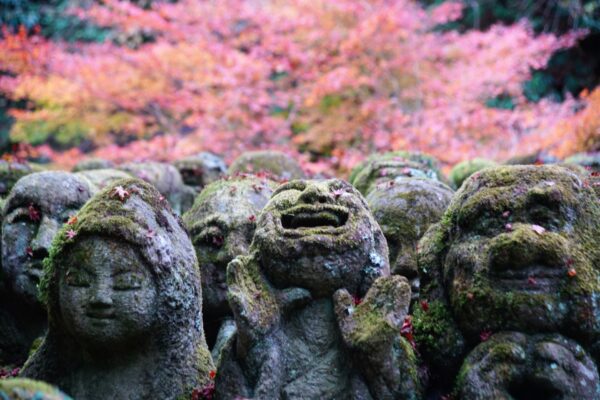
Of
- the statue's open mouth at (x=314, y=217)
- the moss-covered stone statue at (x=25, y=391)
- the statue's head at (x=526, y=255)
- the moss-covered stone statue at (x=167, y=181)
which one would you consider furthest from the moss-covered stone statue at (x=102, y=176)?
the statue's head at (x=526, y=255)

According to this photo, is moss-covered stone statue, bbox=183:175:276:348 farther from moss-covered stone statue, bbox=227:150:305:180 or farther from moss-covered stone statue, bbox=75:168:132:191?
moss-covered stone statue, bbox=227:150:305:180

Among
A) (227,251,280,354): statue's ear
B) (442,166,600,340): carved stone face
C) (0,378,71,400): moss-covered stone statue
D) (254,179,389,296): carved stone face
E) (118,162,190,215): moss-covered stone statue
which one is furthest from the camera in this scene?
(118,162,190,215): moss-covered stone statue

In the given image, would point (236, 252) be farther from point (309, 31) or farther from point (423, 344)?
point (309, 31)

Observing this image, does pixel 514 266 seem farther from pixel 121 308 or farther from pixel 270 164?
pixel 270 164

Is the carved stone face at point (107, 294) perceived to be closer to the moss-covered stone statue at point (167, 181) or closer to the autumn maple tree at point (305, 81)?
the moss-covered stone statue at point (167, 181)

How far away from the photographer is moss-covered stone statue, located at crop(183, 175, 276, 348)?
5.04m

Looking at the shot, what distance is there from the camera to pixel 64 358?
3807mm

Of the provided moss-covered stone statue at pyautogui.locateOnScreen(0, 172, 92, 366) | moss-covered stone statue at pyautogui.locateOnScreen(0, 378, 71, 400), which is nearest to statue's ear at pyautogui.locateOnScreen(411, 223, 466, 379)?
moss-covered stone statue at pyautogui.locateOnScreen(0, 378, 71, 400)

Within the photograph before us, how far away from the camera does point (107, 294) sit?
3.46 metres

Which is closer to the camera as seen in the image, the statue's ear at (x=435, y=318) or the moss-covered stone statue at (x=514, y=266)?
the moss-covered stone statue at (x=514, y=266)

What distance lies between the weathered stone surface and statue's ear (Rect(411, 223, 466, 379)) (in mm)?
238

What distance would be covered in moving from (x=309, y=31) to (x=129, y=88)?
4.34 metres

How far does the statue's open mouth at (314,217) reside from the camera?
3627 mm

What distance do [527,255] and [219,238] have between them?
272 cm
